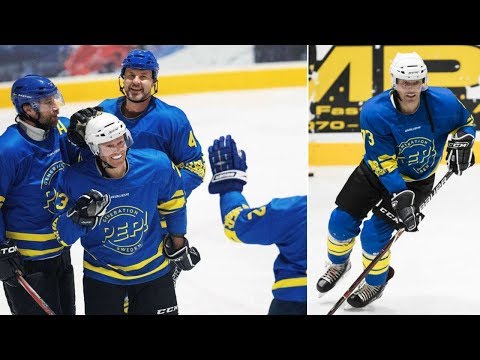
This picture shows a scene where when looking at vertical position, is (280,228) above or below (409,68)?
below

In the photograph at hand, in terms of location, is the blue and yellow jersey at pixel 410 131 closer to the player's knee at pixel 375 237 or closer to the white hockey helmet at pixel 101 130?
the player's knee at pixel 375 237

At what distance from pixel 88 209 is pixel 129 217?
5.4 inches

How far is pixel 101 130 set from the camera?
85.0 inches

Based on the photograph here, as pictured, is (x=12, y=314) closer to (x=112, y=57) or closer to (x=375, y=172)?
(x=112, y=57)

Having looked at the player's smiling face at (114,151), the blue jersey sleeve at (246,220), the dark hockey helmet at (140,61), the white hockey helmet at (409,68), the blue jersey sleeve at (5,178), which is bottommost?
the blue jersey sleeve at (246,220)

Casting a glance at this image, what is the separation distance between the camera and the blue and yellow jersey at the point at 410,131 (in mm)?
2496

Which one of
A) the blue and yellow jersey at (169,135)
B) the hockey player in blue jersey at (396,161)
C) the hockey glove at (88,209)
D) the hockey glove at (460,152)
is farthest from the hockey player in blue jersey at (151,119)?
the hockey glove at (460,152)

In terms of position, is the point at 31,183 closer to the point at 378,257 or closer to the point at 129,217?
the point at 129,217

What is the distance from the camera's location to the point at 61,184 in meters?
2.29

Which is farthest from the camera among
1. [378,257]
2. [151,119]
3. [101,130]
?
[378,257]

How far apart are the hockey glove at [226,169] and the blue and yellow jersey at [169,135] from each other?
105 mm

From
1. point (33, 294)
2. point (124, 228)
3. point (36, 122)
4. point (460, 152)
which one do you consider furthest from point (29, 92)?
point (460, 152)

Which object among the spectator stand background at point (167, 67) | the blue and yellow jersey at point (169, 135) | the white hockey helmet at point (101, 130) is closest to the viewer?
the white hockey helmet at point (101, 130)

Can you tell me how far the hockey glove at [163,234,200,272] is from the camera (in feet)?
7.79
